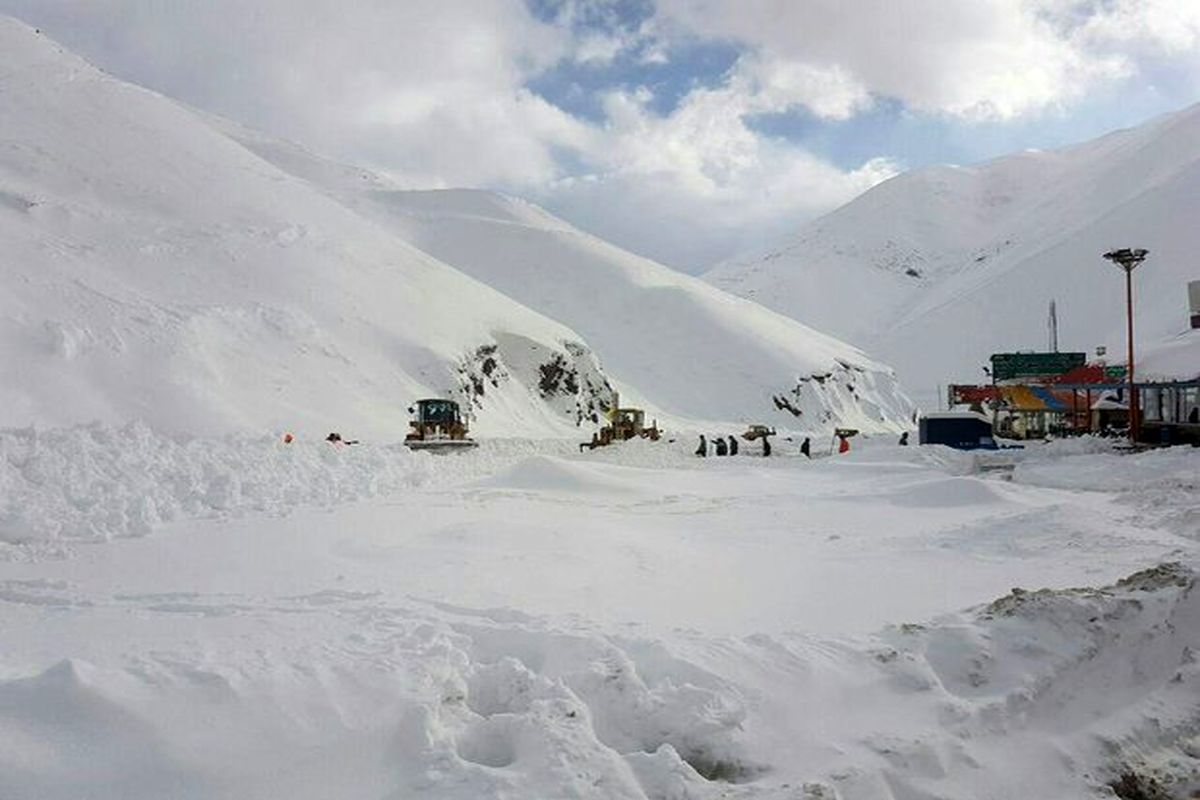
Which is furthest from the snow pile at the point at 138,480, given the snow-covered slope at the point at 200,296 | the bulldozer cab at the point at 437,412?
the bulldozer cab at the point at 437,412

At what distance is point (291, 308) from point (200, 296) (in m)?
4.18

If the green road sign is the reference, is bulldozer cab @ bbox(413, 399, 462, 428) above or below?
below

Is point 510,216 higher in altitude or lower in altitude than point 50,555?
higher

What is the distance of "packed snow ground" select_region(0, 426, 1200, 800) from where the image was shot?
465 cm

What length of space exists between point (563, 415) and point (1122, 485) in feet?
130

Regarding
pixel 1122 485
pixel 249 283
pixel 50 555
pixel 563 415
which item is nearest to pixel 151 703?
pixel 50 555

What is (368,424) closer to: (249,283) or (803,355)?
(249,283)

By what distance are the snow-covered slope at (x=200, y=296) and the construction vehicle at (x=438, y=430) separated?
7.47 feet

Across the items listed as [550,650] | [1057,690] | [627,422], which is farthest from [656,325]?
[550,650]

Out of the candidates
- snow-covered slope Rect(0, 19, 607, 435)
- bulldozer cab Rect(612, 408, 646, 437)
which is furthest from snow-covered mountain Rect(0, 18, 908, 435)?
bulldozer cab Rect(612, 408, 646, 437)

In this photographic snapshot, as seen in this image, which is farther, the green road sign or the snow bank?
the green road sign

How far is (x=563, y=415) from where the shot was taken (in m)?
55.5

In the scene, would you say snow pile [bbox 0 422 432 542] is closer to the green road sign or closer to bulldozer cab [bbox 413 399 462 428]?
bulldozer cab [bbox 413 399 462 428]

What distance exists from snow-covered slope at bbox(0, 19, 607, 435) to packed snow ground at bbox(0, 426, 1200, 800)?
53.0ft
